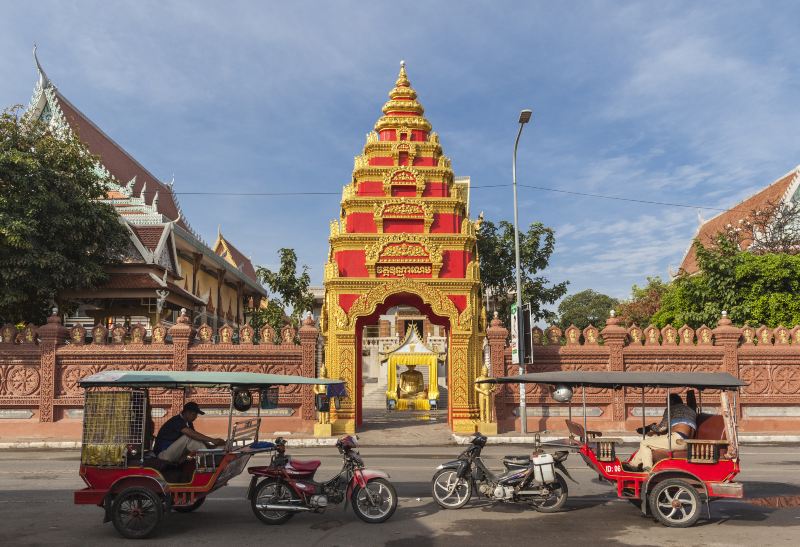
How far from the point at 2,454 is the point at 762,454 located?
60.0 feet

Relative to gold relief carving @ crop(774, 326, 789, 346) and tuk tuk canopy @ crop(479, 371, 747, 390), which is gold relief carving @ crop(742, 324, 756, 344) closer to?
gold relief carving @ crop(774, 326, 789, 346)

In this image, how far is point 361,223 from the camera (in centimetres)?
2127

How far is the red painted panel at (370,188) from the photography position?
853 inches

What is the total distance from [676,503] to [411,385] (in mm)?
24856

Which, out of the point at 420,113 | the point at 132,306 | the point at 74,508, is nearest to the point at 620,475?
the point at 74,508

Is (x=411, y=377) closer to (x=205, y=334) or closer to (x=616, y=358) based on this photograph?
(x=616, y=358)

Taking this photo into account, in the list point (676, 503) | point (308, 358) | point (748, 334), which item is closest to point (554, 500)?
point (676, 503)

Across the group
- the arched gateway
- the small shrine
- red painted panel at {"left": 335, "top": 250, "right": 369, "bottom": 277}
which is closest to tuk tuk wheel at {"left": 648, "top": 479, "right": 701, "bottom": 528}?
the arched gateway

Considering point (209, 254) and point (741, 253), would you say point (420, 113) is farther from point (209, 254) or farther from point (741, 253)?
point (209, 254)

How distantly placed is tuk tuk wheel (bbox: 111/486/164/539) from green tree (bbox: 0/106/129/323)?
13.1m

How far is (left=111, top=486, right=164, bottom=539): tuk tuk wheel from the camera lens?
769cm

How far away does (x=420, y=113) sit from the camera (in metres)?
23.8

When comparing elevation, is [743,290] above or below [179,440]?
above

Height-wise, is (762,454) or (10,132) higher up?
(10,132)
